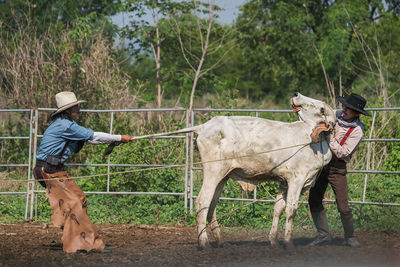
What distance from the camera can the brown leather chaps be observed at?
674 centimetres

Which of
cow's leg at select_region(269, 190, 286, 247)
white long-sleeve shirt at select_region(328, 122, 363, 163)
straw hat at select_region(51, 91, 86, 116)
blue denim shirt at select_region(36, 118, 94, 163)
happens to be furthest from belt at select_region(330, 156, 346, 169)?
straw hat at select_region(51, 91, 86, 116)

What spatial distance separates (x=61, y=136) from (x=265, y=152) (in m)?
2.42

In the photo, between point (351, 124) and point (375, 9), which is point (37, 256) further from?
point (375, 9)

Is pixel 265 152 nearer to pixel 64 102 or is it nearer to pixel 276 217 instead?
pixel 276 217

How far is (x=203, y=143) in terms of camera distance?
6816 millimetres

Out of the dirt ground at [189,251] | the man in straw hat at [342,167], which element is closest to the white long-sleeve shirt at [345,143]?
the man in straw hat at [342,167]

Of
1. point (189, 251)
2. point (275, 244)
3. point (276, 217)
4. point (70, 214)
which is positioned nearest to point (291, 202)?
point (276, 217)

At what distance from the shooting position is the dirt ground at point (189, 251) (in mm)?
6125

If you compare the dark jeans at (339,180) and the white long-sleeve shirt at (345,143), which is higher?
the white long-sleeve shirt at (345,143)

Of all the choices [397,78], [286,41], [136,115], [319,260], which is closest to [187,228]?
[319,260]

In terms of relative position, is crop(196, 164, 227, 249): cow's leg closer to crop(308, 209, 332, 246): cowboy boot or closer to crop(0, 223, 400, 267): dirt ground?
crop(0, 223, 400, 267): dirt ground

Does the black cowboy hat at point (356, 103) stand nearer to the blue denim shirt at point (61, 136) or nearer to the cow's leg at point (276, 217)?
the cow's leg at point (276, 217)

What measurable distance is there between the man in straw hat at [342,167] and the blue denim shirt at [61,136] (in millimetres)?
2956

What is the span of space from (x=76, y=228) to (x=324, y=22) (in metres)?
17.2
